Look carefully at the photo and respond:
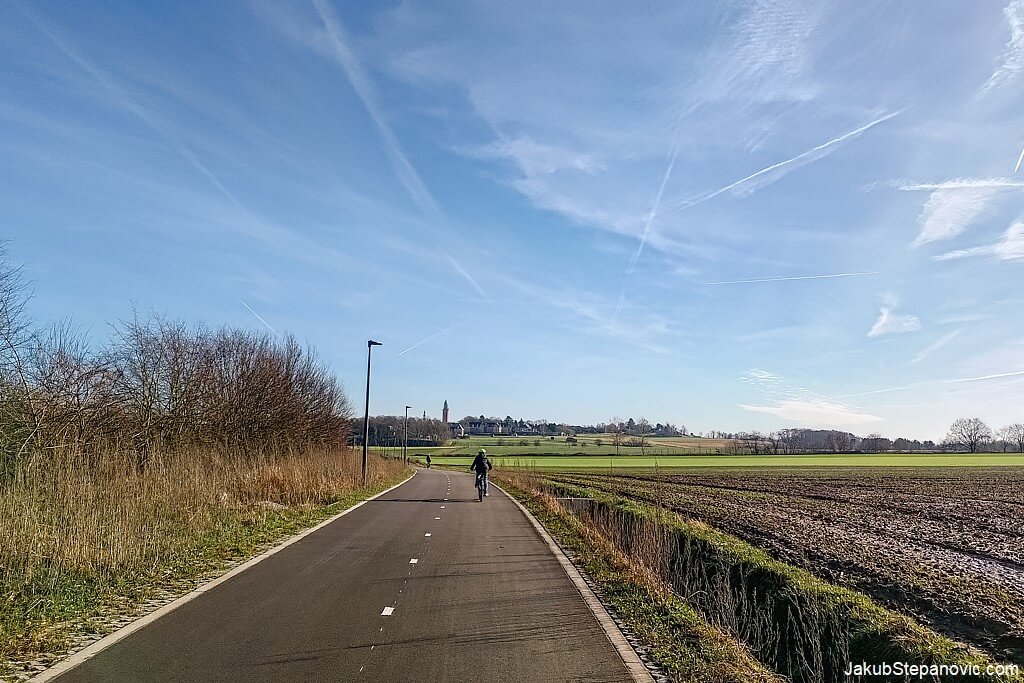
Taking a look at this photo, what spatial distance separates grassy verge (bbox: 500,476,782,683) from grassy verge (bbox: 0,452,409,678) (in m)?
5.33

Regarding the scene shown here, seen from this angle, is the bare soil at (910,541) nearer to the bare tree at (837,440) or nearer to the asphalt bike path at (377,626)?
the asphalt bike path at (377,626)

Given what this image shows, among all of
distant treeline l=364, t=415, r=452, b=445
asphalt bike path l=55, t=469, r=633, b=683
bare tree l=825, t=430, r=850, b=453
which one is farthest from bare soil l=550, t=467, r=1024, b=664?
bare tree l=825, t=430, r=850, b=453

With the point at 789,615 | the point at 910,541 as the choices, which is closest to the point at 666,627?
the point at 789,615

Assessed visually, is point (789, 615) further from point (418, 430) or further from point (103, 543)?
point (418, 430)

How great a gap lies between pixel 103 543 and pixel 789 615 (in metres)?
9.31

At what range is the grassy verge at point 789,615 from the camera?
9.24 metres

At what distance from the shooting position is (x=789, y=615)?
1005 centimetres

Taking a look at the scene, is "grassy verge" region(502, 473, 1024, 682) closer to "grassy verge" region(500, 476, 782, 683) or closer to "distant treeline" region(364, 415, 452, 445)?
"grassy verge" region(500, 476, 782, 683)

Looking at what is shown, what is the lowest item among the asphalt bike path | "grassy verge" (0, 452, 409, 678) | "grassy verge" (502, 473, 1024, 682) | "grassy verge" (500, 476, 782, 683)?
"grassy verge" (502, 473, 1024, 682)

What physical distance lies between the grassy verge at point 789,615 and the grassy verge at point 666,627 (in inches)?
17.1

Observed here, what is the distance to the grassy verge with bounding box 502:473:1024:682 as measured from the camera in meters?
9.24

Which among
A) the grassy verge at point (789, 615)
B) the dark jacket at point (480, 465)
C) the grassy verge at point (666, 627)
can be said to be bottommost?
the grassy verge at point (789, 615)

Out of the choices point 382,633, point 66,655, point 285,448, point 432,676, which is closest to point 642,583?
point 382,633

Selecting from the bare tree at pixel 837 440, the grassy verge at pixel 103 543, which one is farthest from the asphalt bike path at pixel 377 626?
the bare tree at pixel 837 440
